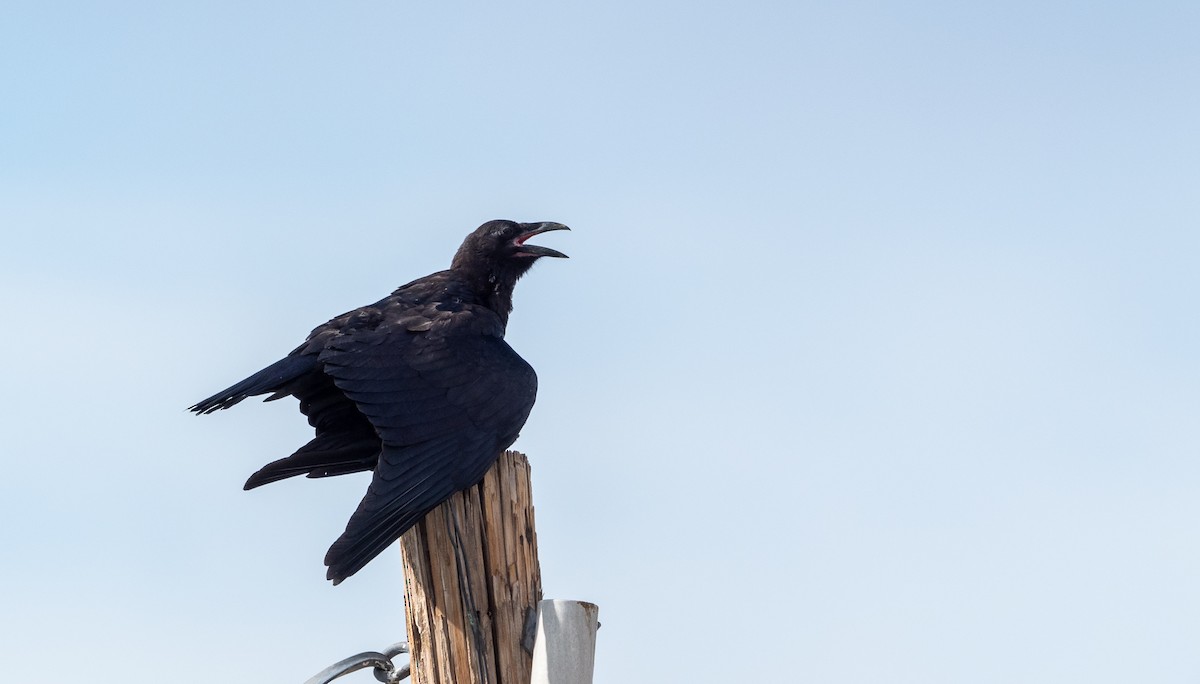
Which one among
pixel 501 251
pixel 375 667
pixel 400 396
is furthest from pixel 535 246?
pixel 375 667

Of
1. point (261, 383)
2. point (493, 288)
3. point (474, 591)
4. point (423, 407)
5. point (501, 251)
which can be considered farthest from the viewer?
point (501, 251)

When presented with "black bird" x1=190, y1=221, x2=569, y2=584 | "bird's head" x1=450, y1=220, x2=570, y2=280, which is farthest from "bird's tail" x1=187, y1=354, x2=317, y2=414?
"bird's head" x1=450, y1=220, x2=570, y2=280

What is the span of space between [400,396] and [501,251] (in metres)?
1.97

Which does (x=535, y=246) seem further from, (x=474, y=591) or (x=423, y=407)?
(x=474, y=591)

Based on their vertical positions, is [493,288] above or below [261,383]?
above

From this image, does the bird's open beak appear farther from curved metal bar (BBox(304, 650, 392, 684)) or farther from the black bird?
curved metal bar (BBox(304, 650, 392, 684))

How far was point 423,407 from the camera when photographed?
17.0 feet

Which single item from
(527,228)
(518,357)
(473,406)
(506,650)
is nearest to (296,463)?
(473,406)

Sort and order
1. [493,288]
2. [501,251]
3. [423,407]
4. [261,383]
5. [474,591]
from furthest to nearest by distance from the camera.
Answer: [501,251] < [493,288] < [261,383] < [423,407] < [474,591]

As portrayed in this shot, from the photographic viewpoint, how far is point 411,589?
13.5 ft

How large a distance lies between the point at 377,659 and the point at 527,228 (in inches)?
136

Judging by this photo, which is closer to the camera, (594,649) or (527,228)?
(594,649)

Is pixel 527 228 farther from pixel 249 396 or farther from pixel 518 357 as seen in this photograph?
pixel 249 396

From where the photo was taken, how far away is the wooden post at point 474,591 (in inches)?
155
